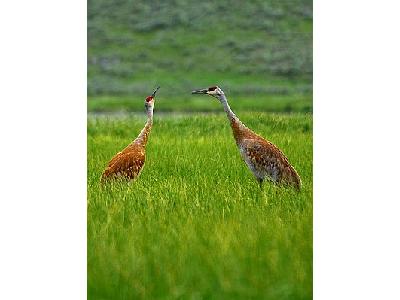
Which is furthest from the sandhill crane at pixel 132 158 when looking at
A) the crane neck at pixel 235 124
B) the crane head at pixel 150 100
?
the crane neck at pixel 235 124

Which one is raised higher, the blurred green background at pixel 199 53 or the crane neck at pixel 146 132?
the blurred green background at pixel 199 53

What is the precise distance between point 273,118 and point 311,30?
1.37 feet

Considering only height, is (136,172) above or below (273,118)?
below

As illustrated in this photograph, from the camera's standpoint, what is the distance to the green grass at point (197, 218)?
3.43m

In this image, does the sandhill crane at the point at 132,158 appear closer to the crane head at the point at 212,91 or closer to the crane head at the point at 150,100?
the crane head at the point at 150,100

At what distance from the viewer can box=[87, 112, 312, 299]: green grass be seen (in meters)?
3.43

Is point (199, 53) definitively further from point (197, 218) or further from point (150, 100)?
point (197, 218)

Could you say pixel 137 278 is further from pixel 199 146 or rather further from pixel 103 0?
pixel 103 0

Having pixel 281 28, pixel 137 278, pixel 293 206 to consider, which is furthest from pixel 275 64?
pixel 137 278

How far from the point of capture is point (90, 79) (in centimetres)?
368

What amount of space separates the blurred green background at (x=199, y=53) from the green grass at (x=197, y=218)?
85 mm

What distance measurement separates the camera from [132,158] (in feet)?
12.2

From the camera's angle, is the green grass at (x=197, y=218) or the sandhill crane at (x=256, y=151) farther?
the sandhill crane at (x=256, y=151)

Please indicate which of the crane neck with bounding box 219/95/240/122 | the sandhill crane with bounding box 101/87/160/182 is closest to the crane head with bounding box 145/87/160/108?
the sandhill crane with bounding box 101/87/160/182
